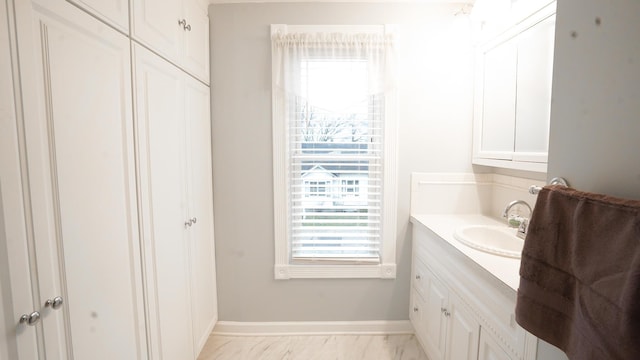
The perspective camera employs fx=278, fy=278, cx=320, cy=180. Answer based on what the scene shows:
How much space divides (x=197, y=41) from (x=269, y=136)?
29.5 inches

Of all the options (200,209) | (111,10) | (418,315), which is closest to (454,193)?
(418,315)

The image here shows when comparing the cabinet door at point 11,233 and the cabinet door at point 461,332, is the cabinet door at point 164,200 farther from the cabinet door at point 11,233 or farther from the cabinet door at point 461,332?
the cabinet door at point 461,332

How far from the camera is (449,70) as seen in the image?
6.55 feet

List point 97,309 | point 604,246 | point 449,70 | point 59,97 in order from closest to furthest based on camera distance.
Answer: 1. point 604,246
2. point 59,97
3. point 97,309
4. point 449,70

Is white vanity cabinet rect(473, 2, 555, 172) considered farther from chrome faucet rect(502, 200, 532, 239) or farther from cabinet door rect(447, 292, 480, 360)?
cabinet door rect(447, 292, 480, 360)

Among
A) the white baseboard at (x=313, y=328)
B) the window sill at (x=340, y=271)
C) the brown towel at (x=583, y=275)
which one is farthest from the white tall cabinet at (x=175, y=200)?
the brown towel at (x=583, y=275)

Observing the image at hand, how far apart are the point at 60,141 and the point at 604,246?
140 centimetres

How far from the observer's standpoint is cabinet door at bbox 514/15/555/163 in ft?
4.43

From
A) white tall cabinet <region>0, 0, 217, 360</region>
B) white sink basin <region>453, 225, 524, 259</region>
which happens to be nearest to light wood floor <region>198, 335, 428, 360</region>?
white tall cabinet <region>0, 0, 217, 360</region>

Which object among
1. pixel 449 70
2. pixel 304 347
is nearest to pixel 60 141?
pixel 304 347

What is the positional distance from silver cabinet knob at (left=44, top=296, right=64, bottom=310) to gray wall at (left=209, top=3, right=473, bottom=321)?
1.30 meters

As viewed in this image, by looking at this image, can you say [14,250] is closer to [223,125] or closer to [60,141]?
[60,141]

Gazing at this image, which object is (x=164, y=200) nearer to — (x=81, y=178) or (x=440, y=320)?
(x=81, y=178)

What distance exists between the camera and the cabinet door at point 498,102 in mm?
1607
